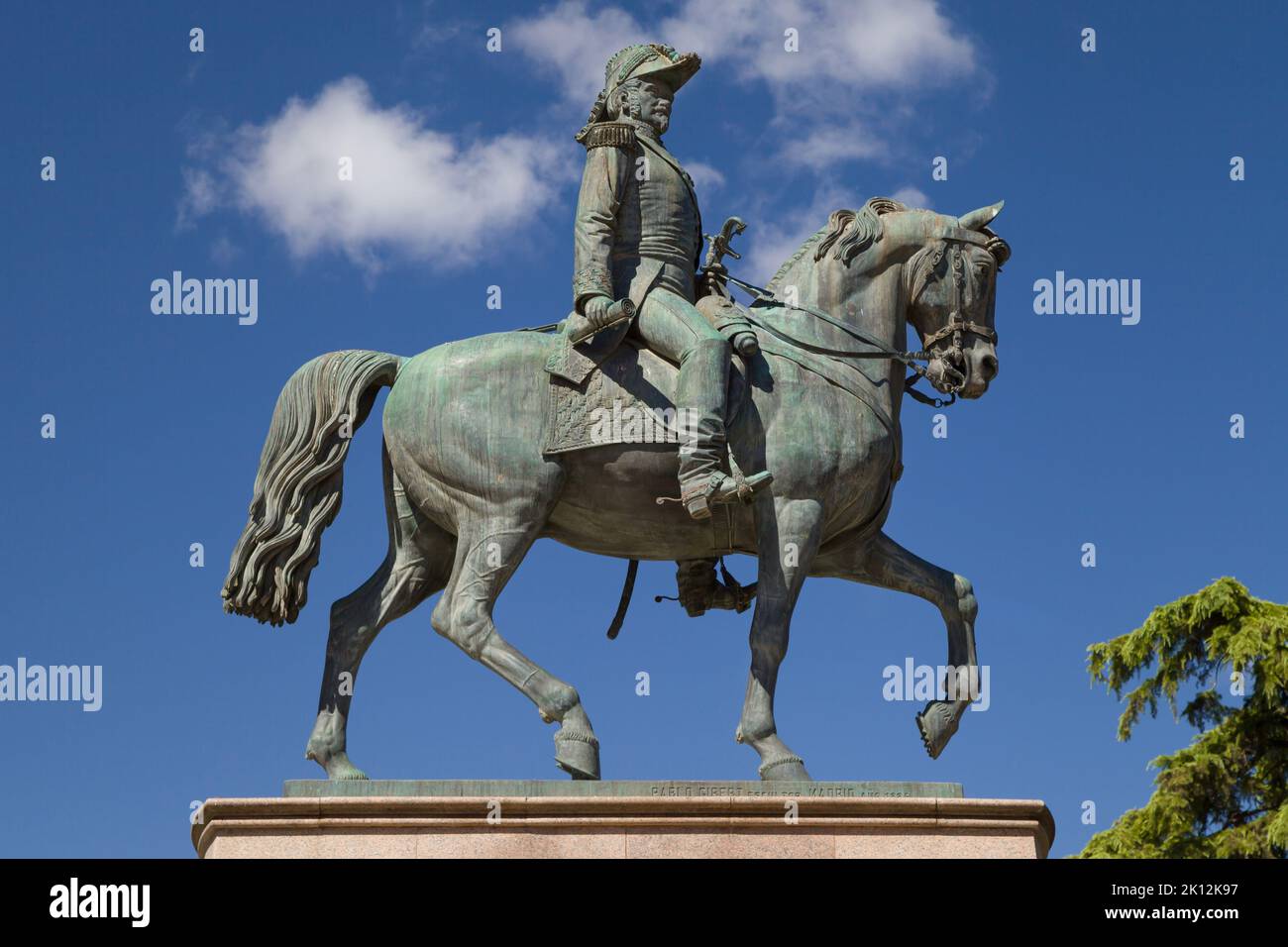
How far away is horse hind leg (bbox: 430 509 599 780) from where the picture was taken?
1151 centimetres

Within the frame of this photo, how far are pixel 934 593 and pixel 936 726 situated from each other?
88cm

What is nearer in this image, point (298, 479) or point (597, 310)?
point (597, 310)

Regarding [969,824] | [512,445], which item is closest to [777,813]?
[969,824]

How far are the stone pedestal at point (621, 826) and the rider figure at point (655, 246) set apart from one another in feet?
6.07

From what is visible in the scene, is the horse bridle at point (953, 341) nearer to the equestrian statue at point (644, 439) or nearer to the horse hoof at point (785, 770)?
the equestrian statue at point (644, 439)

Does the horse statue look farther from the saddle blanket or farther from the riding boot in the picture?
the riding boot

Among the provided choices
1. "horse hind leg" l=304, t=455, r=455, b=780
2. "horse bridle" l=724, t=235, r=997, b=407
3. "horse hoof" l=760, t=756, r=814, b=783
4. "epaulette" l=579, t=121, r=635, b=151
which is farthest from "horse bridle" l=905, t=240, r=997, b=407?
"horse hind leg" l=304, t=455, r=455, b=780

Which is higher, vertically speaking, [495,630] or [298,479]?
[298,479]

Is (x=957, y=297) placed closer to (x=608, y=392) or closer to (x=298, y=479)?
(x=608, y=392)

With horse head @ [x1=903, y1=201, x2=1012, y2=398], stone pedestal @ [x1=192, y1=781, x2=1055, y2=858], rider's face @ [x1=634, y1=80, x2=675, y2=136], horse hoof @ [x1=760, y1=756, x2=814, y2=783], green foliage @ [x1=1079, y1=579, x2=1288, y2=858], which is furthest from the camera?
green foliage @ [x1=1079, y1=579, x2=1288, y2=858]

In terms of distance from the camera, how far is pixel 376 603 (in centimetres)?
1230

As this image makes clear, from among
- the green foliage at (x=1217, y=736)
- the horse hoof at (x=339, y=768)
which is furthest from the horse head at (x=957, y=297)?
the green foliage at (x=1217, y=736)

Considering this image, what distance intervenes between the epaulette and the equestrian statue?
0.6 inches

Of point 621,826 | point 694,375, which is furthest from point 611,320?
point 621,826
